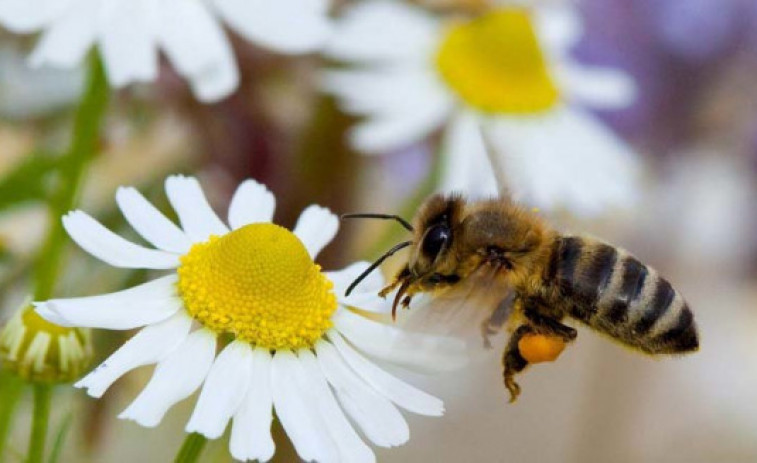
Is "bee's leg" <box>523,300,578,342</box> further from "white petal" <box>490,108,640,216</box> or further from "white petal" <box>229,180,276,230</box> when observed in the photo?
"white petal" <box>490,108,640,216</box>

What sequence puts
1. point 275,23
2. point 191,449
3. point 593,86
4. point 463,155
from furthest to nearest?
point 593,86 → point 463,155 → point 275,23 → point 191,449

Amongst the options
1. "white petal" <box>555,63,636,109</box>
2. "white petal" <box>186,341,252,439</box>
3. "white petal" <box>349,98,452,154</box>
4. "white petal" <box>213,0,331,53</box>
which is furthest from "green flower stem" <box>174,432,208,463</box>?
"white petal" <box>555,63,636,109</box>

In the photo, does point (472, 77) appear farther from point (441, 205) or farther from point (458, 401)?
point (458, 401)

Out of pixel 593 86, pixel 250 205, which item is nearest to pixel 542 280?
pixel 250 205

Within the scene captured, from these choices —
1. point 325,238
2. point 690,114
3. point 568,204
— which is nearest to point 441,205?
point 325,238

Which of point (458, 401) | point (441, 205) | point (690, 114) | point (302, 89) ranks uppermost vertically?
point (441, 205)

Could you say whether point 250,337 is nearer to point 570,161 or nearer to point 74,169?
point 74,169

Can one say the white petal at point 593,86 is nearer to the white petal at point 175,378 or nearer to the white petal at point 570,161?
the white petal at point 570,161

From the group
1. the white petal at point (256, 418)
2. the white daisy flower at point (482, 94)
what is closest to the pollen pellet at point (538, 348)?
the white petal at point (256, 418)
